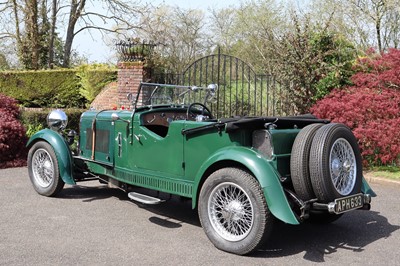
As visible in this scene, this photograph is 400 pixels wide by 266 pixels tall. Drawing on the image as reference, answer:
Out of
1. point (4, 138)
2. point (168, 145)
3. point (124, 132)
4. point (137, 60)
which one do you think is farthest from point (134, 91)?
point (168, 145)

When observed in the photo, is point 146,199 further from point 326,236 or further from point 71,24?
point 71,24

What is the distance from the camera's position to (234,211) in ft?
13.5

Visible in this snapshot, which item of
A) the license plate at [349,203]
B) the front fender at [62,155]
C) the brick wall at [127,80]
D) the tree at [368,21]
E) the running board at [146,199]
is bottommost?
the running board at [146,199]

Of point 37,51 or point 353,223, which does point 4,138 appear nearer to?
point 353,223

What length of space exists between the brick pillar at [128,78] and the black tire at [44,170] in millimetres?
4229

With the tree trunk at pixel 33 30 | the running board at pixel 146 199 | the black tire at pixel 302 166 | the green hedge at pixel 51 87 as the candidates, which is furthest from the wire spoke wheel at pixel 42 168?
the tree trunk at pixel 33 30

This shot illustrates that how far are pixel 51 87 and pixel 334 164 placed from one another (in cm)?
1196

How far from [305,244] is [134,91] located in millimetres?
6994

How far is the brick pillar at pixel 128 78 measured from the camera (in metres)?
10.6

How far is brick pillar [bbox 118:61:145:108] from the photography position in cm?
1060

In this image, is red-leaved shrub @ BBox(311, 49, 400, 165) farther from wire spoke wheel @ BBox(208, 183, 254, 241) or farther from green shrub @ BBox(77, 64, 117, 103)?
green shrub @ BBox(77, 64, 117, 103)

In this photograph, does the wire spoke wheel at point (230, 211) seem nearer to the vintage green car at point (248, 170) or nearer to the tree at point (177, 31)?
the vintage green car at point (248, 170)

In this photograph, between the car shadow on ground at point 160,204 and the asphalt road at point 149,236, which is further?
the car shadow on ground at point 160,204

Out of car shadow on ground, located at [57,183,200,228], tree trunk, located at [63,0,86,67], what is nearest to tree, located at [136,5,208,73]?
tree trunk, located at [63,0,86,67]
